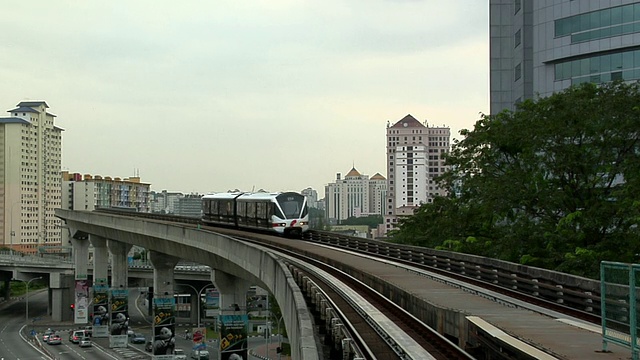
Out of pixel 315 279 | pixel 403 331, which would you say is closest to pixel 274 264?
pixel 315 279

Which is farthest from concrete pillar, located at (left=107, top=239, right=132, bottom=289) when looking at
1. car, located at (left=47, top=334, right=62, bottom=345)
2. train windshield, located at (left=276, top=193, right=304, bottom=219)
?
train windshield, located at (left=276, top=193, right=304, bottom=219)

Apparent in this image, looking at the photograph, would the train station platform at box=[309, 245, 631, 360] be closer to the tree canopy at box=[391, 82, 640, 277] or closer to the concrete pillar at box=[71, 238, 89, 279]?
the tree canopy at box=[391, 82, 640, 277]

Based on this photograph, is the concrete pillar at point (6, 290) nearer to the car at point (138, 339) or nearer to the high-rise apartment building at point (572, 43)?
the car at point (138, 339)

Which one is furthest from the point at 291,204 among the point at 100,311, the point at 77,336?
the point at 77,336

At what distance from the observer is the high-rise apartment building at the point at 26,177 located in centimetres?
18525

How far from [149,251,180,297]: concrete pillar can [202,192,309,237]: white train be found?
442 inches

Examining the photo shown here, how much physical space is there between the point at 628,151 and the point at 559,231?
457 cm

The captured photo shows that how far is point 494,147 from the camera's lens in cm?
3712

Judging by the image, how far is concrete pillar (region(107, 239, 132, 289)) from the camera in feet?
282

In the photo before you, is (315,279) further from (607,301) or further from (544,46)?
(544,46)

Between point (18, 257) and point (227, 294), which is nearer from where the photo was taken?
point (227, 294)

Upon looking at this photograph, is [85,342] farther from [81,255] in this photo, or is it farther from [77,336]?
[81,255]

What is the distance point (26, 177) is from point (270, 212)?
15142cm

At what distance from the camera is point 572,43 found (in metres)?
56.7
